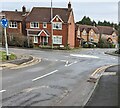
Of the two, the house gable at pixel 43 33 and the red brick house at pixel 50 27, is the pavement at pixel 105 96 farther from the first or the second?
the house gable at pixel 43 33

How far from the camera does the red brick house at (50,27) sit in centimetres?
5900

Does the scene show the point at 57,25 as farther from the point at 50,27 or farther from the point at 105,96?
the point at 105,96

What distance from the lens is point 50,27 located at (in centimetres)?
6000

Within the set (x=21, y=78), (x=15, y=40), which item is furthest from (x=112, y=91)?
(x=15, y=40)

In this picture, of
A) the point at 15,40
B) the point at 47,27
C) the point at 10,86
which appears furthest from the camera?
the point at 47,27

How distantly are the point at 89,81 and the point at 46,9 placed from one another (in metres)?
46.6

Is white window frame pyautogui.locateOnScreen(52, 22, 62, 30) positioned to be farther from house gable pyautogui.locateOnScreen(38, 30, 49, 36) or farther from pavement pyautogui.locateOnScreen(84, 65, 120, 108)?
pavement pyautogui.locateOnScreen(84, 65, 120, 108)

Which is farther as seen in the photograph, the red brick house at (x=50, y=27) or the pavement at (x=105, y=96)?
the red brick house at (x=50, y=27)

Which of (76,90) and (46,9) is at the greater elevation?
(46,9)

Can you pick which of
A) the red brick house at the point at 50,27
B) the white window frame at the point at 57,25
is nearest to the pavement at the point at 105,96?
the red brick house at the point at 50,27

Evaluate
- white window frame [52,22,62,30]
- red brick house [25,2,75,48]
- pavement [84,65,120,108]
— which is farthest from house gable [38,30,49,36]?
pavement [84,65,120,108]

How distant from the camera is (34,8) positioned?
62.4 meters

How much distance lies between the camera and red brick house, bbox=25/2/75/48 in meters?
59.0

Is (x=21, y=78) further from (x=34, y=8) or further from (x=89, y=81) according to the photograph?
(x=34, y=8)
